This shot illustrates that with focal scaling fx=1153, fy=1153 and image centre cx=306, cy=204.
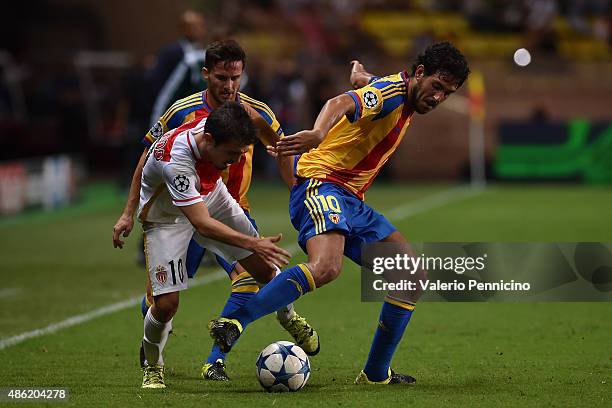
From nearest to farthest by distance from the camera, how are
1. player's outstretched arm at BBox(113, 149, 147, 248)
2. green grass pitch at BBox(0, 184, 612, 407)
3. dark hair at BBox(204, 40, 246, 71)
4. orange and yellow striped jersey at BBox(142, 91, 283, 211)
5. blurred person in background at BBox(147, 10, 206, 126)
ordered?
green grass pitch at BBox(0, 184, 612, 407) < player's outstretched arm at BBox(113, 149, 147, 248) < dark hair at BBox(204, 40, 246, 71) < orange and yellow striped jersey at BBox(142, 91, 283, 211) < blurred person in background at BBox(147, 10, 206, 126)

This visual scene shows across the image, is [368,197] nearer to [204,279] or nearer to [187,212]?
[204,279]

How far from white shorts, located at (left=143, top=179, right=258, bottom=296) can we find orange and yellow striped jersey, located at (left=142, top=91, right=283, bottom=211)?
42cm

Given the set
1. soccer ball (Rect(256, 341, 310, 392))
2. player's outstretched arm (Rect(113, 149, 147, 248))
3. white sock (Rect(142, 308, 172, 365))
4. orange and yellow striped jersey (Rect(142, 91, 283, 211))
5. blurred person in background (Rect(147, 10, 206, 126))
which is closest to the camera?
soccer ball (Rect(256, 341, 310, 392))

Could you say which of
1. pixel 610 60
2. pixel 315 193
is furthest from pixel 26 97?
pixel 315 193

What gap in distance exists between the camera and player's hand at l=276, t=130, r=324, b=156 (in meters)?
5.74

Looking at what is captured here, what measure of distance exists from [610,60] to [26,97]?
41.9 ft

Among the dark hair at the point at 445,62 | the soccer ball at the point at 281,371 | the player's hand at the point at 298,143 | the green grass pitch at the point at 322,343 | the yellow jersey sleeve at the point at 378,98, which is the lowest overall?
the green grass pitch at the point at 322,343

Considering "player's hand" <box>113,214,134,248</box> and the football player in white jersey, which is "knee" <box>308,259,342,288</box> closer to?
the football player in white jersey

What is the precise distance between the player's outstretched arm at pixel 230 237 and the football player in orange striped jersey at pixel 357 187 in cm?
37

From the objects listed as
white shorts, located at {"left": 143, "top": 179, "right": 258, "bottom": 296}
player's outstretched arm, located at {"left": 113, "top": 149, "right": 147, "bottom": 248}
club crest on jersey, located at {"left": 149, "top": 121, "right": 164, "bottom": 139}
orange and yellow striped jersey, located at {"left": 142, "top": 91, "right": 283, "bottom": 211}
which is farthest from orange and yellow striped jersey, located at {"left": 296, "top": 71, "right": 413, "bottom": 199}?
player's outstretched arm, located at {"left": 113, "top": 149, "right": 147, "bottom": 248}

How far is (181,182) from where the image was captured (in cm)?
582

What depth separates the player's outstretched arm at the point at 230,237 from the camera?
565cm

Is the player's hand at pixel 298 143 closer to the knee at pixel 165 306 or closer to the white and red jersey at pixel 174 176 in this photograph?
the white and red jersey at pixel 174 176

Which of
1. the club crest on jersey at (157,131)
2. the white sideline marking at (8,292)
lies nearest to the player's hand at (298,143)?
the club crest on jersey at (157,131)
